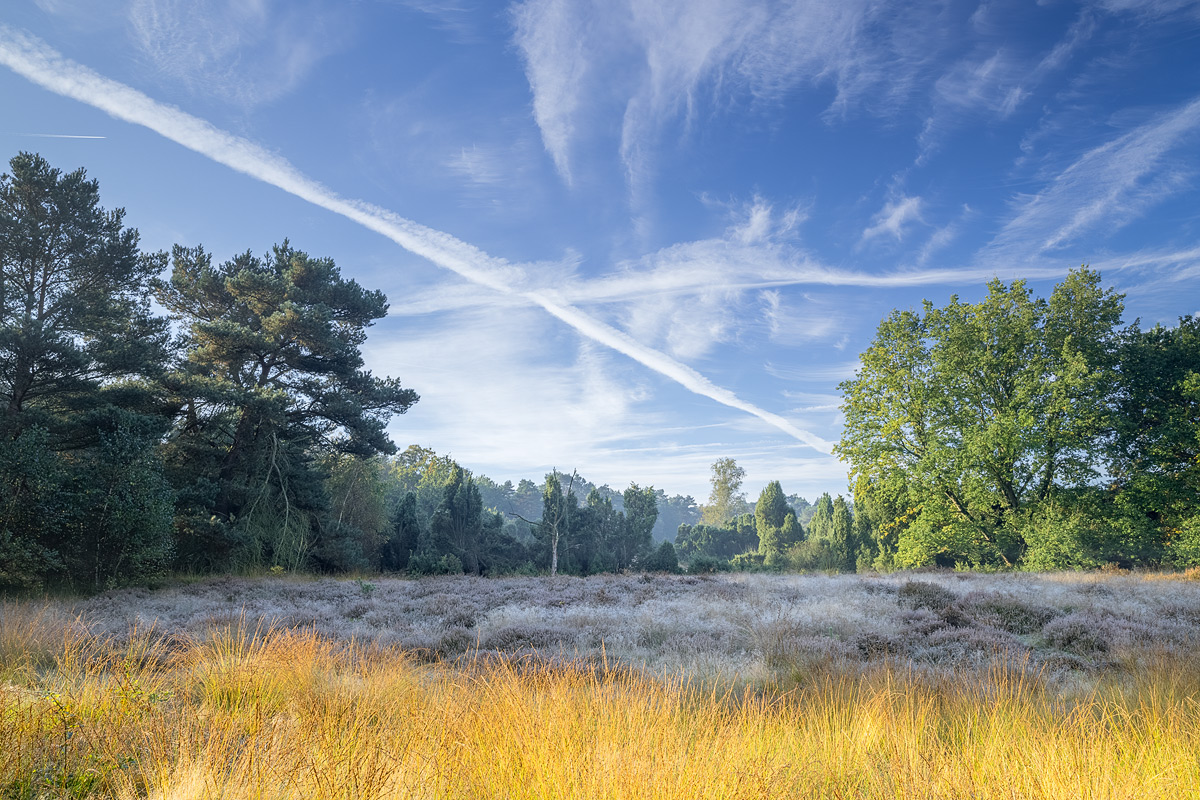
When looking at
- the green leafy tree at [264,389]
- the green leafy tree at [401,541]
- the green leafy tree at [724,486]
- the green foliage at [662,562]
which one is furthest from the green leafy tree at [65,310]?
the green leafy tree at [724,486]

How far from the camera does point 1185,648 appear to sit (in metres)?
6.49

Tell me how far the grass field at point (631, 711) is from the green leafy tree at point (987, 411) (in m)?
13.5

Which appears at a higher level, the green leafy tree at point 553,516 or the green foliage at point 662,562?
the green leafy tree at point 553,516

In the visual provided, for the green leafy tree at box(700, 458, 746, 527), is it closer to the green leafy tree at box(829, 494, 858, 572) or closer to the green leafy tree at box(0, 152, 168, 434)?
the green leafy tree at box(829, 494, 858, 572)

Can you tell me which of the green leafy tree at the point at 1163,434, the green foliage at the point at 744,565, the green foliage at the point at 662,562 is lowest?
the green foliage at the point at 744,565

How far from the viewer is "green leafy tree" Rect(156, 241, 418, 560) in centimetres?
1833

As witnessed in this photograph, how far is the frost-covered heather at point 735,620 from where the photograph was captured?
6.52 metres

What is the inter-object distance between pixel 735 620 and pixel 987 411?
64.2 ft

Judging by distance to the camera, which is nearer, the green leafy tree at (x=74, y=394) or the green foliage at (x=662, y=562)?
the green leafy tree at (x=74, y=394)

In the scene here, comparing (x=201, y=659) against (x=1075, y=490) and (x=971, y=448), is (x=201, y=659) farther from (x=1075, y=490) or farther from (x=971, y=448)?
(x=1075, y=490)

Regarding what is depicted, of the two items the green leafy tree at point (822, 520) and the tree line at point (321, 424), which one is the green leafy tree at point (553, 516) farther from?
the green leafy tree at point (822, 520)

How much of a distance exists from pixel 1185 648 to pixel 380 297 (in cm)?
2433

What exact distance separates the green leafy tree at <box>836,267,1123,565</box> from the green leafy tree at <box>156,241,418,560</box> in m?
20.5

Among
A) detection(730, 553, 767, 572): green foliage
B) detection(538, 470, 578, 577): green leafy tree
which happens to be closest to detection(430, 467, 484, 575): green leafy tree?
detection(538, 470, 578, 577): green leafy tree
